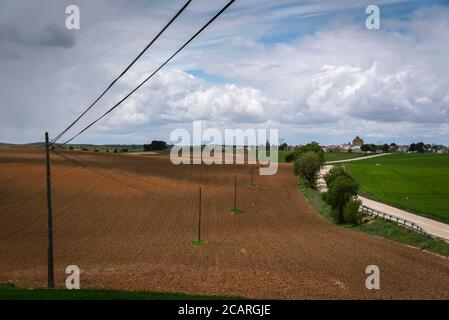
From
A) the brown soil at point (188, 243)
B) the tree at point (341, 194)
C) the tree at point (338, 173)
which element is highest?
the tree at point (338, 173)

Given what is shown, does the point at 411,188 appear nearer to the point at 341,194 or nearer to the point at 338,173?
the point at 338,173

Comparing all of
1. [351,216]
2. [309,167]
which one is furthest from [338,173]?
[309,167]

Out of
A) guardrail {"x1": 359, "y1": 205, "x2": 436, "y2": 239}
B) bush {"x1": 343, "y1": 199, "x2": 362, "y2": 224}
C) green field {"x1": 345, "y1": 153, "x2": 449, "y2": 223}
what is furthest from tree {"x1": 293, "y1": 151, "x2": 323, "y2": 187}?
bush {"x1": 343, "y1": 199, "x2": 362, "y2": 224}

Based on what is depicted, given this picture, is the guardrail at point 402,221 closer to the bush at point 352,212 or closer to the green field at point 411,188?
the bush at point 352,212

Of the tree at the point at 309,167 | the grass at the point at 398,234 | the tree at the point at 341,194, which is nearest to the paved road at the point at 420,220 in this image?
the grass at the point at 398,234

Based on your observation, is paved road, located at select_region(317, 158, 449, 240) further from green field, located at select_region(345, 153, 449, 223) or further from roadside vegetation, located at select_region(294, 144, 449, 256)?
roadside vegetation, located at select_region(294, 144, 449, 256)

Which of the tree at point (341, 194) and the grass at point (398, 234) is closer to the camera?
the grass at point (398, 234)

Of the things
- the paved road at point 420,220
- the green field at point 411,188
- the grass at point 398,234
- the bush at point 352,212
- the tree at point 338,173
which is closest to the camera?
the grass at point 398,234
